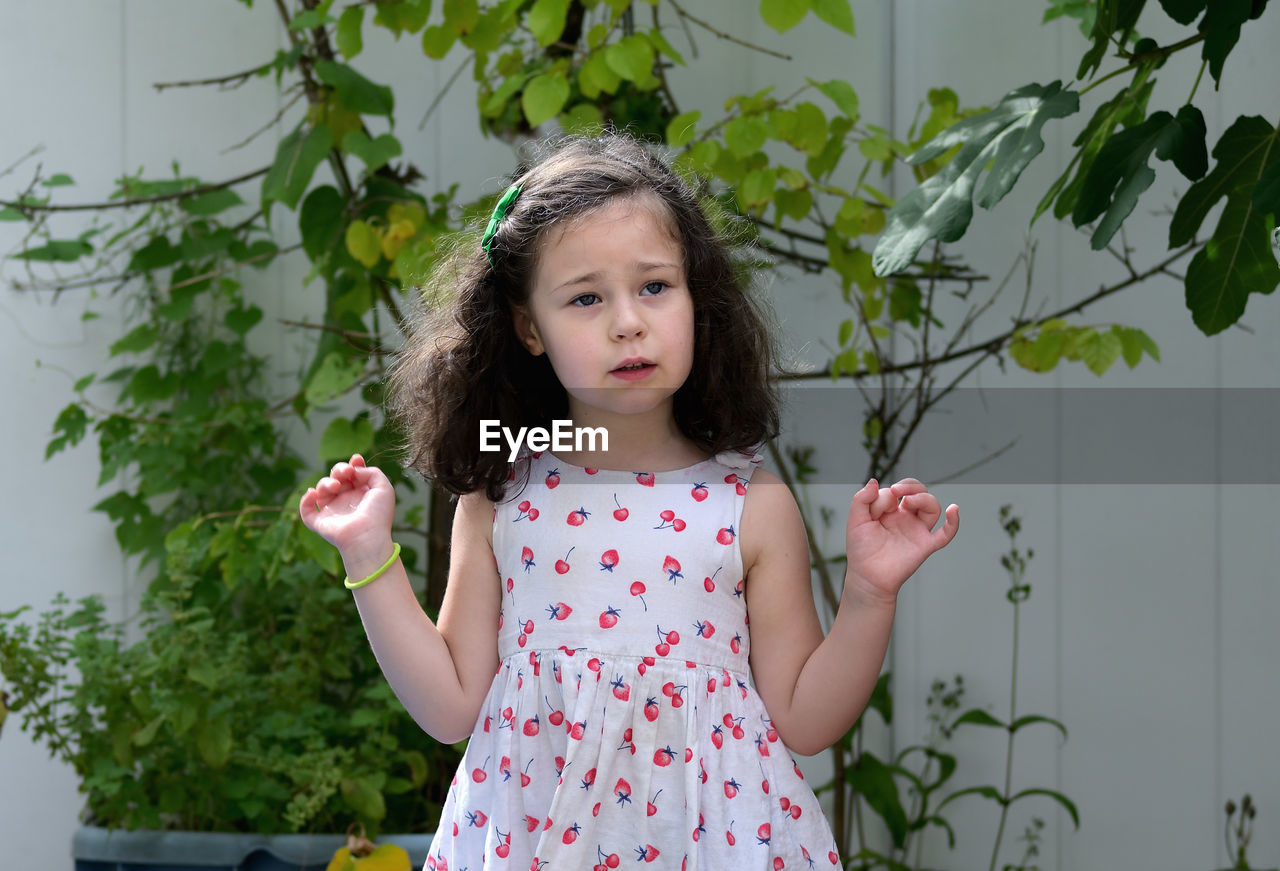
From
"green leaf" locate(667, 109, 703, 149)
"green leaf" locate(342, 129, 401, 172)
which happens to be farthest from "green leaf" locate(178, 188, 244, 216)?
"green leaf" locate(667, 109, 703, 149)

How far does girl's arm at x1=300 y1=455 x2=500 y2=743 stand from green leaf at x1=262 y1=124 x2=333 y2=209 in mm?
829

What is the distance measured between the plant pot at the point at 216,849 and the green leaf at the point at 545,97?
1.02 m

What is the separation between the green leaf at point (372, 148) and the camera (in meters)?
1.82

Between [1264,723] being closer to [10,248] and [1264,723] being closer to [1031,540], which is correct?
[1031,540]

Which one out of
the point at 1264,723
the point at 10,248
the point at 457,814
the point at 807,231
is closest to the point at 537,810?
the point at 457,814

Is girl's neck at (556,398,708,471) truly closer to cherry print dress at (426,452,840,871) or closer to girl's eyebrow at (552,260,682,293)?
cherry print dress at (426,452,840,871)

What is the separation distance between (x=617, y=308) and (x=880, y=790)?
1.18 m

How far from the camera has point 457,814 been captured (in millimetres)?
1134

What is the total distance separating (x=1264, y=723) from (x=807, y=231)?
3.53 ft

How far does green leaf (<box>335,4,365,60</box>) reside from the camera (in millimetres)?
1690

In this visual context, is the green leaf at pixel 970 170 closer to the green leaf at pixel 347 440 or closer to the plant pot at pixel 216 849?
the green leaf at pixel 347 440

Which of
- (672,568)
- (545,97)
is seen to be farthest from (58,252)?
(672,568)

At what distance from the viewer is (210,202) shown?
6.73 feet

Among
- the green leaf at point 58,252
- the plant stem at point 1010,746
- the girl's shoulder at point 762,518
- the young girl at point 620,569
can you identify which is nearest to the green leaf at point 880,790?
the plant stem at point 1010,746
